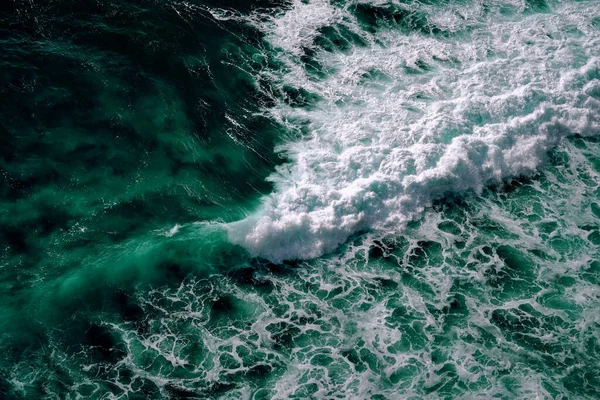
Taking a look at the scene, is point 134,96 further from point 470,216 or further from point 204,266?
point 470,216

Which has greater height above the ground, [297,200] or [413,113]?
[413,113]

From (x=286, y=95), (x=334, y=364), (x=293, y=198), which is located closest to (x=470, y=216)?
(x=293, y=198)

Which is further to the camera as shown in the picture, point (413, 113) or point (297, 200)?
point (413, 113)

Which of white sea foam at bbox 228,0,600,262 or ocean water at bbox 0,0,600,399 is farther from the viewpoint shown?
white sea foam at bbox 228,0,600,262
